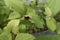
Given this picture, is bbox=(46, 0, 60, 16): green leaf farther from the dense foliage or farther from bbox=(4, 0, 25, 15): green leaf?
bbox=(4, 0, 25, 15): green leaf

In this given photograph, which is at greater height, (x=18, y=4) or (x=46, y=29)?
(x=18, y=4)

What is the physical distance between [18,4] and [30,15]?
0.20ft

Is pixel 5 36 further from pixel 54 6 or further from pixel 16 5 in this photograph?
pixel 54 6

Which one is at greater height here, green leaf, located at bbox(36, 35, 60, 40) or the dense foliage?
the dense foliage

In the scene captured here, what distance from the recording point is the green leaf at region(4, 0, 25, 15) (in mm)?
522

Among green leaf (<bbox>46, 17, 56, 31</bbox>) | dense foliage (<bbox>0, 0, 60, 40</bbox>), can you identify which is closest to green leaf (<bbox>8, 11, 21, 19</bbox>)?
dense foliage (<bbox>0, 0, 60, 40</bbox>)

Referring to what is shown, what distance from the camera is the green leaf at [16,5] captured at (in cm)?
52

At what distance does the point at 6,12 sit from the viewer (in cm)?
55

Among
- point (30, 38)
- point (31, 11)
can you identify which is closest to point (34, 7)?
point (31, 11)

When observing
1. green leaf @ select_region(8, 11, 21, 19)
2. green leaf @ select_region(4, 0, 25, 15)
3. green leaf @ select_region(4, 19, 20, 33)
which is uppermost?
green leaf @ select_region(4, 0, 25, 15)

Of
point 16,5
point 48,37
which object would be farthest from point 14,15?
point 48,37

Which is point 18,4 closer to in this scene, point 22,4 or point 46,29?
point 22,4

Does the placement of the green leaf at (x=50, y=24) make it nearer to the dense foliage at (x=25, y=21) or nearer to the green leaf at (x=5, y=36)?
the dense foliage at (x=25, y=21)

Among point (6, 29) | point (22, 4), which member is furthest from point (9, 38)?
point (22, 4)
